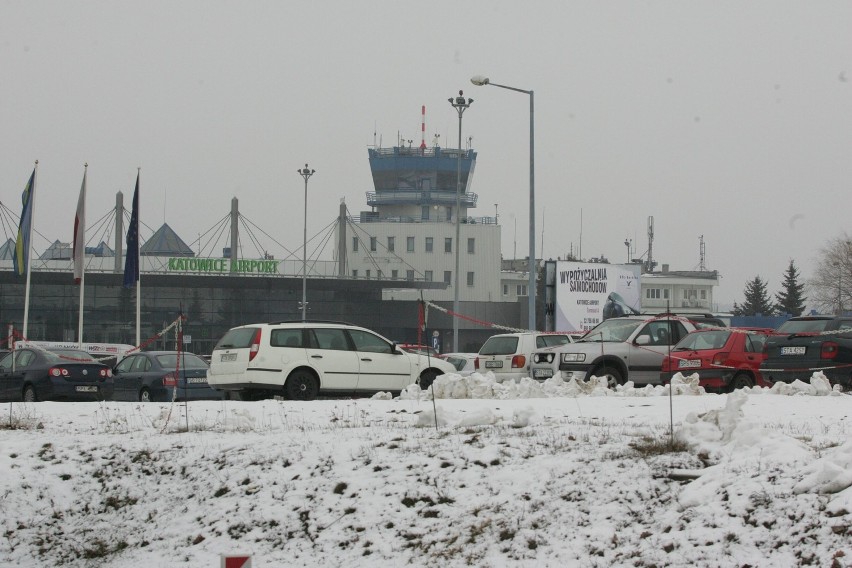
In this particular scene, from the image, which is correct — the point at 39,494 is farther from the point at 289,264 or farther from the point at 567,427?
the point at 289,264

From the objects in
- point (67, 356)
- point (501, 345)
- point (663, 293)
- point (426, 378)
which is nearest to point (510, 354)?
point (501, 345)

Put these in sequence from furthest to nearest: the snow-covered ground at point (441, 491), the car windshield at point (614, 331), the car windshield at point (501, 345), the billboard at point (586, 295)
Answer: the billboard at point (586, 295) → the car windshield at point (501, 345) → the car windshield at point (614, 331) → the snow-covered ground at point (441, 491)

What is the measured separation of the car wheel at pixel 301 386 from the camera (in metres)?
18.7

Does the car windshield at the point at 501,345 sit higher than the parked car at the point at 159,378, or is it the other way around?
the car windshield at the point at 501,345

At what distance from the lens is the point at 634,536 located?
827cm

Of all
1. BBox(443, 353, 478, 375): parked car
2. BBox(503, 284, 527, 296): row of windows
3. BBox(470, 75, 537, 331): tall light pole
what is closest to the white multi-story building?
BBox(503, 284, 527, 296): row of windows

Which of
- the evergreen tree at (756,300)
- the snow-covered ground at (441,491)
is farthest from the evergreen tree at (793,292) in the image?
the snow-covered ground at (441,491)

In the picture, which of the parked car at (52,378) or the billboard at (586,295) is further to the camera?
the billboard at (586,295)

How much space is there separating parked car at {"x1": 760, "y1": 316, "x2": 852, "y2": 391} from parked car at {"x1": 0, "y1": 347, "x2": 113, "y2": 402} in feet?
41.0

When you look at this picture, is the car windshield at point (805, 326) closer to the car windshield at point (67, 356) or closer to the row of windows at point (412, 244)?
the car windshield at point (67, 356)

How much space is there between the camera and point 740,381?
2045cm

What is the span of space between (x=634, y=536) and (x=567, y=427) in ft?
12.4

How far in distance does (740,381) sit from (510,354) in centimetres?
541

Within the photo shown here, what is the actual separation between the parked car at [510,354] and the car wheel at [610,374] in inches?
104
